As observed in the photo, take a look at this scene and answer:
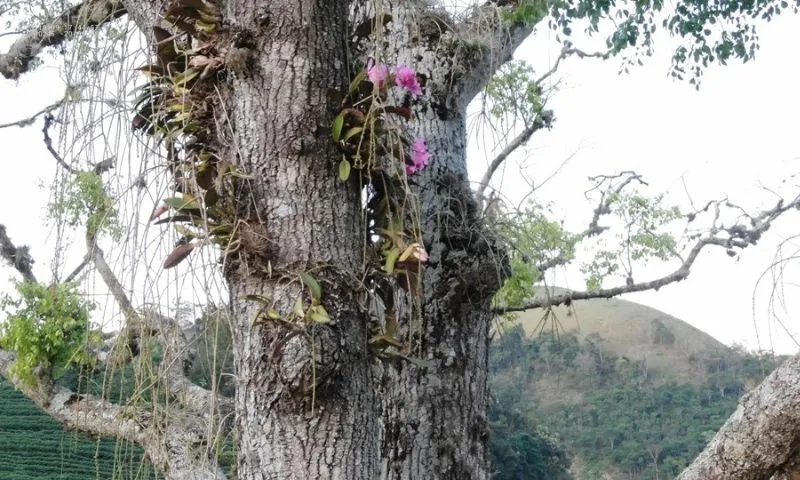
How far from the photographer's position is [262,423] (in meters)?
1.19

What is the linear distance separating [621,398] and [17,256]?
15919 mm

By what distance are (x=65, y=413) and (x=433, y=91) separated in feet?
8.87

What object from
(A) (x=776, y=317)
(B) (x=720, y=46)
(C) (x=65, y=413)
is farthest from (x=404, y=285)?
(B) (x=720, y=46)

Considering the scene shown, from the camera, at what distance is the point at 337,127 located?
1312 millimetres

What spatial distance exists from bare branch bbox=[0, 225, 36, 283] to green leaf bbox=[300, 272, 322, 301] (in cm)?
357

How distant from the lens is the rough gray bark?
151 cm

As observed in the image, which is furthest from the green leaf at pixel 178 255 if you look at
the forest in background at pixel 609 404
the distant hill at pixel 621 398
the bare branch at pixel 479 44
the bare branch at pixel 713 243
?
the distant hill at pixel 621 398

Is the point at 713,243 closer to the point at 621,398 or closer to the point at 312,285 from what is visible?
the point at 312,285

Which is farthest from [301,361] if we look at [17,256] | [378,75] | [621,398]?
[621,398]

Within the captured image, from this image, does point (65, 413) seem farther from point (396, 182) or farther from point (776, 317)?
point (776, 317)

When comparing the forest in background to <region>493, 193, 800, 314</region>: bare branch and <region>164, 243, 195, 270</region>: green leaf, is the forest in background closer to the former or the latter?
<region>493, 193, 800, 314</region>: bare branch

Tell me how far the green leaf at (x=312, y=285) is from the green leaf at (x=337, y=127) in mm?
239

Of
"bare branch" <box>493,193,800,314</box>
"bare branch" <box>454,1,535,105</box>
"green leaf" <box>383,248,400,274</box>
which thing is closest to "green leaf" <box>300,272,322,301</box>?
"green leaf" <box>383,248,400,274</box>

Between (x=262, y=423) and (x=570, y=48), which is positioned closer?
(x=262, y=423)
